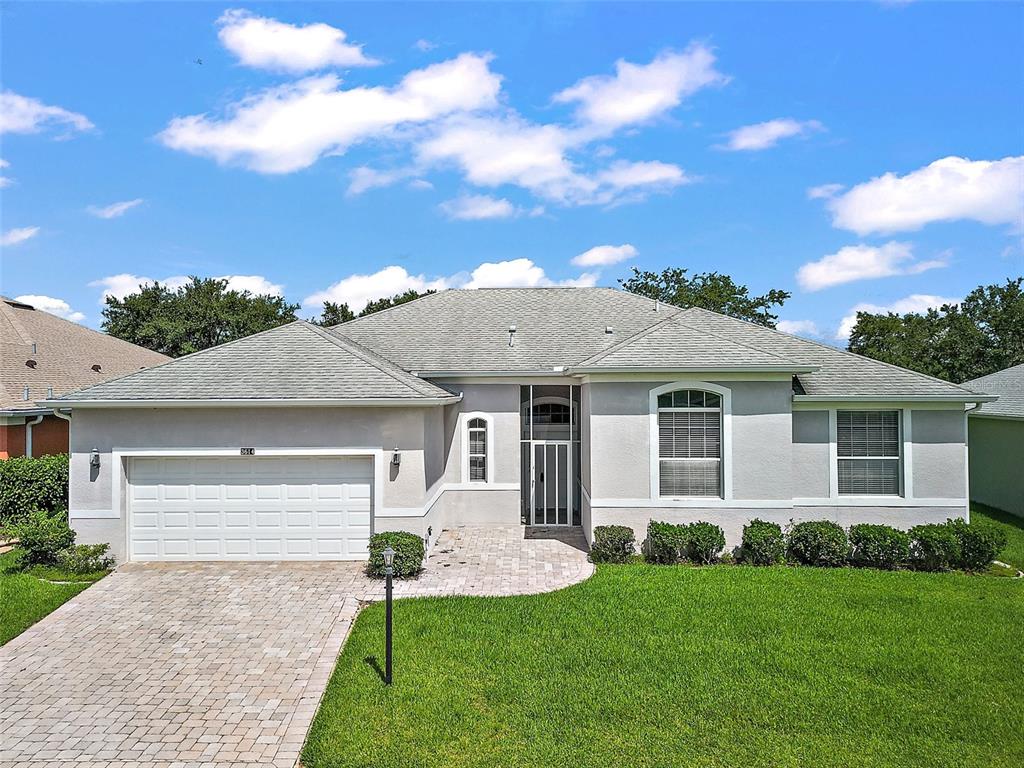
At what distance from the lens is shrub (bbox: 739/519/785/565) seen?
1144 cm

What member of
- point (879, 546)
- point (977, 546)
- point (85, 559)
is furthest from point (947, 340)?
point (85, 559)

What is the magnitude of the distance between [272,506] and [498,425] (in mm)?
6023

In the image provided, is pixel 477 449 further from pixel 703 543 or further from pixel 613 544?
pixel 703 543

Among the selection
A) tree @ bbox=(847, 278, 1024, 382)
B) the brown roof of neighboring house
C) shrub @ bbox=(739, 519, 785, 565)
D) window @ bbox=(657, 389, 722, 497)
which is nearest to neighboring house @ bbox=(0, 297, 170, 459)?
the brown roof of neighboring house

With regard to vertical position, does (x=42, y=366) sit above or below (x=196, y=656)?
above

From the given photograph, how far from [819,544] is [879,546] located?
1.23 m

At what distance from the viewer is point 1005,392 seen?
62.6ft

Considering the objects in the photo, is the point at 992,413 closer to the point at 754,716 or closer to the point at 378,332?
the point at 754,716

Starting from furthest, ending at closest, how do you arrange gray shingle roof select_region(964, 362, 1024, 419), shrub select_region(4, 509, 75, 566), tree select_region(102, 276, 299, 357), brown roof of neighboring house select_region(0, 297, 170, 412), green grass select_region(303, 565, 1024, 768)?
tree select_region(102, 276, 299, 357)
brown roof of neighboring house select_region(0, 297, 170, 412)
gray shingle roof select_region(964, 362, 1024, 419)
shrub select_region(4, 509, 75, 566)
green grass select_region(303, 565, 1024, 768)

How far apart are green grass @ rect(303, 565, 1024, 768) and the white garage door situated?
10.3 ft

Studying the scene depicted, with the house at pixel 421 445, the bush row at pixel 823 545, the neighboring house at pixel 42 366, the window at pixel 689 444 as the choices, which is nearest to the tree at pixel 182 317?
the neighboring house at pixel 42 366

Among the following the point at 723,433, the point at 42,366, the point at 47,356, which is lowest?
the point at 723,433

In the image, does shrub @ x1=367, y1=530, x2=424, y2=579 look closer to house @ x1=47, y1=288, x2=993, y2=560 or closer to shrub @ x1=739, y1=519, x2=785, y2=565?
house @ x1=47, y1=288, x2=993, y2=560

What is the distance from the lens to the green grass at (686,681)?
543cm
